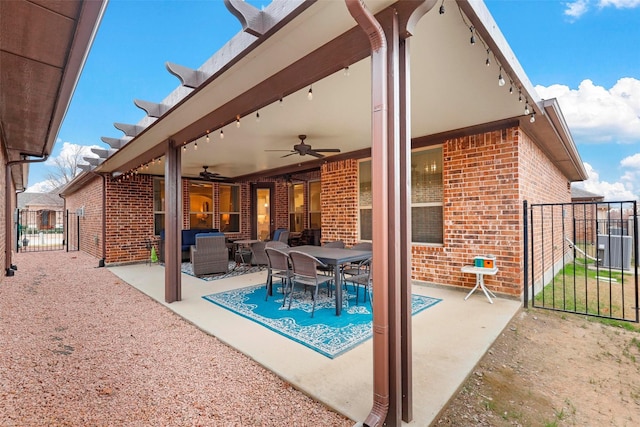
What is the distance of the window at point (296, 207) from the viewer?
10.9 metres

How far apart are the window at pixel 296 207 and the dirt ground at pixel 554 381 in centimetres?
809

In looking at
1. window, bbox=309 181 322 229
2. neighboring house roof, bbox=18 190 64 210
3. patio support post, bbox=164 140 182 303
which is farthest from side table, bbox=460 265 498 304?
neighboring house roof, bbox=18 190 64 210

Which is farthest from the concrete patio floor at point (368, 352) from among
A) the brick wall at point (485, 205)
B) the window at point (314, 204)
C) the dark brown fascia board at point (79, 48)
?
the window at point (314, 204)

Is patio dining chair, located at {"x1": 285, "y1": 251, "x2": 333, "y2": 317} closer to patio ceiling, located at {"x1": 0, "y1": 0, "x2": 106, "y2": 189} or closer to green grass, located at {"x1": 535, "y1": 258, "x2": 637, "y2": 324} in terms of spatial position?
patio ceiling, located at {"x1": 0, "y1": 0, "x2": 106, "y2": 189}

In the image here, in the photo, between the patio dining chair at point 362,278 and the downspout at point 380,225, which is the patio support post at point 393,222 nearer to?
the downspout at point 380,225

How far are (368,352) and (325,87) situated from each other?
2684mm

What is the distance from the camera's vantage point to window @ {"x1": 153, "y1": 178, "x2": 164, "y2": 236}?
28.6 feet

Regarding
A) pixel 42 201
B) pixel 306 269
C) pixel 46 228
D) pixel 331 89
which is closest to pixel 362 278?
pixel 306 269

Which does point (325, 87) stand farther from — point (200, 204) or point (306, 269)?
point (200, 204)

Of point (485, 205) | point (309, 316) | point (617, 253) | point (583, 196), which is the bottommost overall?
point (309, 316)

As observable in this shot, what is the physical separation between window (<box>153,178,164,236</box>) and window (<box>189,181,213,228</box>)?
2.73ft

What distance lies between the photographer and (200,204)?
9703 mm

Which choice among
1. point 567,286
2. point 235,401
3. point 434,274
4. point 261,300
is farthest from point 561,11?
point 235,401

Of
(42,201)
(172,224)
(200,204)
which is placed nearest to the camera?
(172,224)
